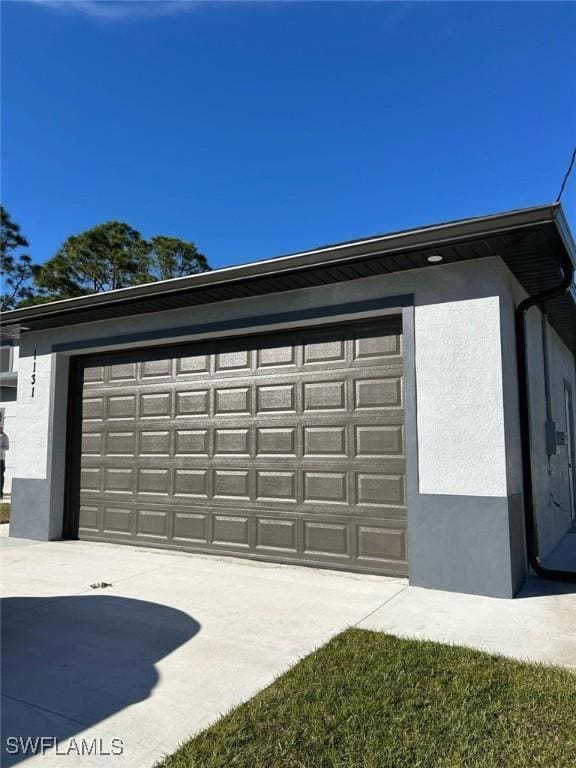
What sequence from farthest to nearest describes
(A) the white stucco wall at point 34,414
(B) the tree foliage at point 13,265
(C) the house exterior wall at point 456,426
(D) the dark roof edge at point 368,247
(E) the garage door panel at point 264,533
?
(B) the tree foliage at point 13,265
(A) the white stucco wall at point 34,414
(E) the garage door panel at point 264,533
(C) the house exterior wall at point 456,426
(D) the dark roof edge at point 368,247

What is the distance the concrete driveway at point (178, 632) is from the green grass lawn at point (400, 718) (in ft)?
0.73

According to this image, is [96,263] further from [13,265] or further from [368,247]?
[368,247]

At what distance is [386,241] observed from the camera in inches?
199

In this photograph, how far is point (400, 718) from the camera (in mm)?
2705

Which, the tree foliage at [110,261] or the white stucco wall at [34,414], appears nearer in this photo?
the white stucco wall at [34,414]

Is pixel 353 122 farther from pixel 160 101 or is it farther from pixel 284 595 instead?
pixel 284 595

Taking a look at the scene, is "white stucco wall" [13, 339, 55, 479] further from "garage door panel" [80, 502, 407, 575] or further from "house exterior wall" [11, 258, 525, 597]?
"house exterior wall" [11, 258, 525, 597]

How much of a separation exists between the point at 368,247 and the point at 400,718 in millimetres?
3946

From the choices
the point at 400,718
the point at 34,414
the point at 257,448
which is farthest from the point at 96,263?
the point at 400,718

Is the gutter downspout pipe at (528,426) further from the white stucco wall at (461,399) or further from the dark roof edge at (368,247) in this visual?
the white stucco wall at (461,399)

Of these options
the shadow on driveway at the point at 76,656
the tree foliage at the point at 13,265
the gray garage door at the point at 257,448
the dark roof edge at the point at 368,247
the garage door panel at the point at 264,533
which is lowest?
the shadow on driveway at the point at 76,656

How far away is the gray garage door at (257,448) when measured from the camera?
231 inches

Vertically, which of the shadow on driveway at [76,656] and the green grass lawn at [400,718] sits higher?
the green grass lawn at [400,718]

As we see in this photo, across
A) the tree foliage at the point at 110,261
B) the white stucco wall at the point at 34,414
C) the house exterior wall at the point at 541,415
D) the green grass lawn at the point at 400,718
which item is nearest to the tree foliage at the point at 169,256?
the tree foliage at the point at 110,261
